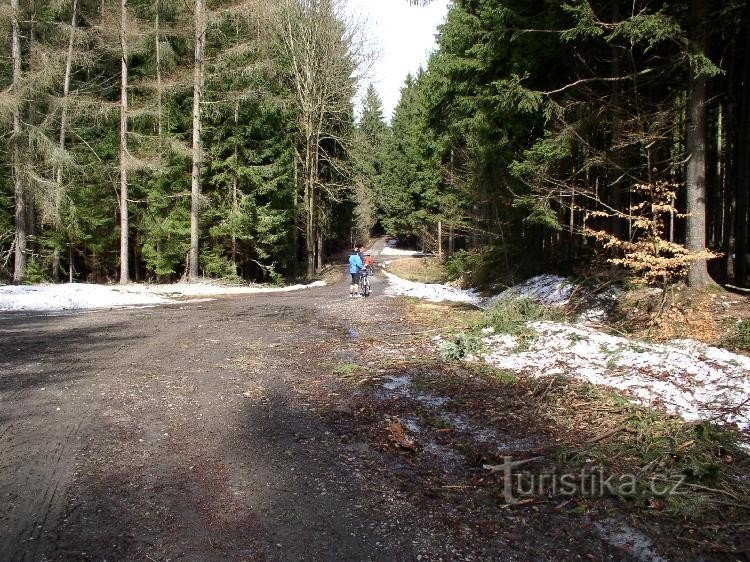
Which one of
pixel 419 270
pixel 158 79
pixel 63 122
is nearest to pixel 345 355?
pixel 158 79

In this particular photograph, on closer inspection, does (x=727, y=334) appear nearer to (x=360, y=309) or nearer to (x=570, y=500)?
(x=570, y=500)

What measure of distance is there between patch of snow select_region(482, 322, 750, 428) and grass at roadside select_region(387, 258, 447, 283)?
2209 cm

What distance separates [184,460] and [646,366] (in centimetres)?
599

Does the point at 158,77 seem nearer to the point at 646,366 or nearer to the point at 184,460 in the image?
the point at 184,460

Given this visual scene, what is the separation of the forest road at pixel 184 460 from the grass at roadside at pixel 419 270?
23.6 m

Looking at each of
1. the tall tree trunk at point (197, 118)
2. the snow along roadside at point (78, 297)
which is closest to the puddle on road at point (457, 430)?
the snow along roadside at point (78, 297)

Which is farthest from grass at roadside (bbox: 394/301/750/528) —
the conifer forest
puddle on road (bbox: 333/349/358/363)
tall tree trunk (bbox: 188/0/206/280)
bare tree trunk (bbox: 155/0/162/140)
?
bare tree trunk (bbox: 155/0/162/140)

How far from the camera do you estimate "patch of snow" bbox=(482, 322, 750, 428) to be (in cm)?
568

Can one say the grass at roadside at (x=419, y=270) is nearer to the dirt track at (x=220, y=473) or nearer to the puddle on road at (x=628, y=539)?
the dirt track at (x=220, y=473)

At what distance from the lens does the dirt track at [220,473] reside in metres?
3.38

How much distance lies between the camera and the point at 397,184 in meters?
58.5

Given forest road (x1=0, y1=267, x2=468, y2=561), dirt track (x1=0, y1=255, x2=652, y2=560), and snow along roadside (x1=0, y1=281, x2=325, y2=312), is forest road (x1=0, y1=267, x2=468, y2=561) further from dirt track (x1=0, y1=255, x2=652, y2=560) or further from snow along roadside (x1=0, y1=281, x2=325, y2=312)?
snow along roadside (x1=0, y1=281, x2=325, y2=312)

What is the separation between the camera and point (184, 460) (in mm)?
4523

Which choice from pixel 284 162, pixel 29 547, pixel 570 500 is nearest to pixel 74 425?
pixel 29 547
